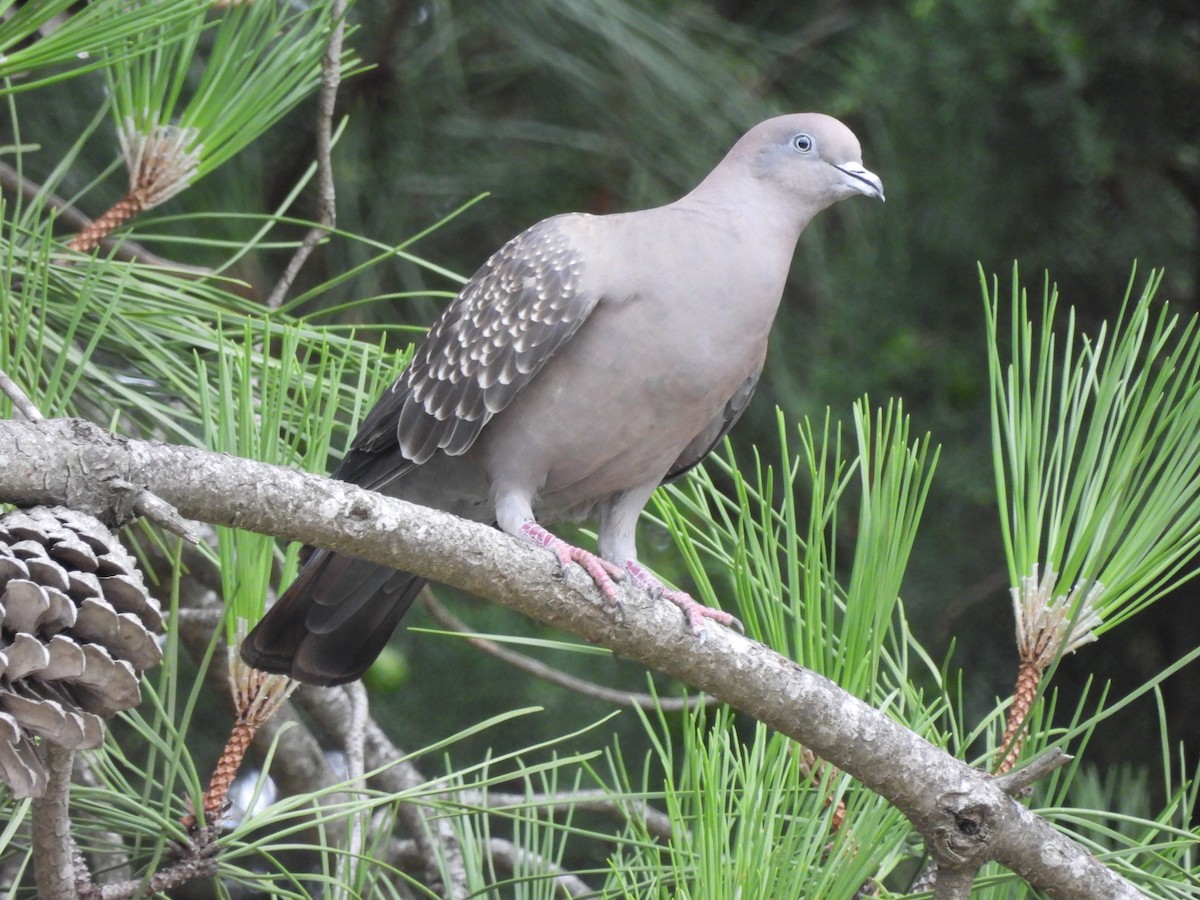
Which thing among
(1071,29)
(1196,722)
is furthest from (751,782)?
(1071,29)

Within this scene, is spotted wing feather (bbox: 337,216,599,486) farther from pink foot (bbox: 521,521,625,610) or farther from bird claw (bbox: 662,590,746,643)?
bird claw (bbox: 662,590,746,643)

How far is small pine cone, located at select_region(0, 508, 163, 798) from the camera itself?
0.90 metres

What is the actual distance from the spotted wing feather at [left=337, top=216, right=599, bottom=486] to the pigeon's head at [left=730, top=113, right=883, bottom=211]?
31cm

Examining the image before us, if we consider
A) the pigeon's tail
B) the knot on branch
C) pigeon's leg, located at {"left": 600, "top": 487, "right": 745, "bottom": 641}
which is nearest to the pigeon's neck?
pigeon's leg, located at {"left": 600, "top": 487, "right": 745, "bottom": 641}

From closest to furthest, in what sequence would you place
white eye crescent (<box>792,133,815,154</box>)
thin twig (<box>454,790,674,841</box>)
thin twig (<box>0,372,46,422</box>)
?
thin twig (<box>0,372,46,422</box>) < thin twig (<box>454,790,674,841</box>) < white eye crescent (<box>792,133,815,154</box>)

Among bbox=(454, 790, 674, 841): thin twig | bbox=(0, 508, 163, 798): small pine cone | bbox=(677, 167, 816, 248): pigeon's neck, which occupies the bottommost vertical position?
bbox=(454, 790, 674, 841): thin twig

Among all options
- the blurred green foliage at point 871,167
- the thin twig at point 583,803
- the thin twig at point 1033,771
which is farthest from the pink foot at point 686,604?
the blurred green foliage at point 871,167

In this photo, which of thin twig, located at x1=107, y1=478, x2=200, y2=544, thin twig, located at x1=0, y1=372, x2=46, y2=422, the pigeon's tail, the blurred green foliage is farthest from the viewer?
the blurred green foliage

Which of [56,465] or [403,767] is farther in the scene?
[403,767]

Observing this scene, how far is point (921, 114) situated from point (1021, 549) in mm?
1680

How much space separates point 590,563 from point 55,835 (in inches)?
22.4

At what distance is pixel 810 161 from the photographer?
2.10 meters

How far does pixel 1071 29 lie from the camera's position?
264 centimetres

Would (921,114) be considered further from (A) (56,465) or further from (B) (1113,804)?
(A) (56,465)
